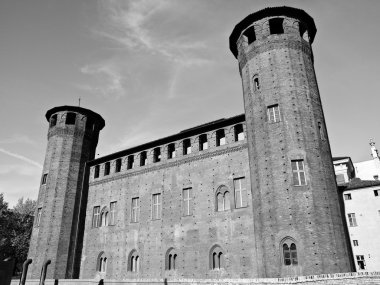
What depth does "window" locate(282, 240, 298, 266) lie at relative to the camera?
48.1 feet

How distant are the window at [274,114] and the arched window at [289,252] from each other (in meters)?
6.04

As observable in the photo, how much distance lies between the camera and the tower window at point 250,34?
66.6ft

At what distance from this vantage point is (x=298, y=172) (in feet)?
52.6

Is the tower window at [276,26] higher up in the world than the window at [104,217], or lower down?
higher up

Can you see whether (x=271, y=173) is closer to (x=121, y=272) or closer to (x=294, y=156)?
(x=294, y=156)

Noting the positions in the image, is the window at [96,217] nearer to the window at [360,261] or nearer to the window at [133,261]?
the window at [133,261]

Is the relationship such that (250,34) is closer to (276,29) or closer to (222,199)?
(276,29)

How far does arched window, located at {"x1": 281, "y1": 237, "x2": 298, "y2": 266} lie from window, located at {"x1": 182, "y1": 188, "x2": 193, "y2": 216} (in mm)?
6615

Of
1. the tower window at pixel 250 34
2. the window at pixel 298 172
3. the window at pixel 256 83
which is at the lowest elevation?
the window at pixel 298 172

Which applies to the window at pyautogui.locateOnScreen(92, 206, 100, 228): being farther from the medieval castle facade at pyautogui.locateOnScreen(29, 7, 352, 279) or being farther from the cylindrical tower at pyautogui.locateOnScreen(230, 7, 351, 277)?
the cylindrical tower at pyautogui.locateOnScreen(230, 7, 351, 277)

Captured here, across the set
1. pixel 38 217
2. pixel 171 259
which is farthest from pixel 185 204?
pixel 38 217

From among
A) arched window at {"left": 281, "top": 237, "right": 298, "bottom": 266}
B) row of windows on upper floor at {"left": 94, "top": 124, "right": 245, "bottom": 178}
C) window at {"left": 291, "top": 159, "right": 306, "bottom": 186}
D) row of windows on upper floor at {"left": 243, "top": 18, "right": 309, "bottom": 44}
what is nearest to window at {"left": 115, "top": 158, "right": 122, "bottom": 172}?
row of windows on upper floor at {"left": 94, "top": 124, "right": 245, "bottom": 178}

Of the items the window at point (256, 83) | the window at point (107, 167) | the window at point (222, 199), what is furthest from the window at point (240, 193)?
the window at point (107, 167)

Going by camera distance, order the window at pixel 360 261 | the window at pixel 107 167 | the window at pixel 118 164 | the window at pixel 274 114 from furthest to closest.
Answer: the window at pixel 107 167 < the window at pixel 118 164 < the window at pixel 360 261 < the window at pixel 274 114
